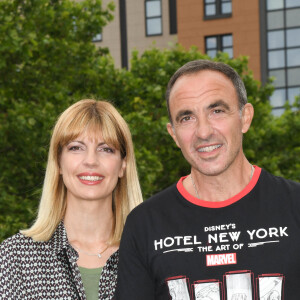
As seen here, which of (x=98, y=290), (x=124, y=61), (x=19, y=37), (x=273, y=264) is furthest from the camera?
(x=124, y=61)

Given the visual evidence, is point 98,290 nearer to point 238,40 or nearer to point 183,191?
point 183,191

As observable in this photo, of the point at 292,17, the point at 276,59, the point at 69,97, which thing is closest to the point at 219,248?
the point at 69,97

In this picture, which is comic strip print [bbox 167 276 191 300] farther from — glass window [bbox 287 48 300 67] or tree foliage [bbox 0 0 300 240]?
glass window [bbox 287 48 300 67]

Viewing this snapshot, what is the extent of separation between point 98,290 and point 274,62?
34.2 meters

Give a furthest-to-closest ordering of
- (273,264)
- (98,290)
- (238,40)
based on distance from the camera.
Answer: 1. (238,40)
2. (98,290)
3. (273,264)

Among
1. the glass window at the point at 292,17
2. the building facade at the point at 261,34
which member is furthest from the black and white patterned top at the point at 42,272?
the glass window at the point at 292,17

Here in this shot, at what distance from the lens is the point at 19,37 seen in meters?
10.8

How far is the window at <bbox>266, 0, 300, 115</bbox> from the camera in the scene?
36.9m

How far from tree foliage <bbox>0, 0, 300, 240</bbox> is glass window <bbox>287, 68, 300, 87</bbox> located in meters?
22.2

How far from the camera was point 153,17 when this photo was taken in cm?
4388

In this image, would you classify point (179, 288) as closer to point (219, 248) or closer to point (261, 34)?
point (219, 248)

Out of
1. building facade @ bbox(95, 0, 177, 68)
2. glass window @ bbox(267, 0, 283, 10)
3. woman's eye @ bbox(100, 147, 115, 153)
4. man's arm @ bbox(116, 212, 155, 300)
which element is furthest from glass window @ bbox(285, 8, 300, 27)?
man's arm @ bbox(116, 212, 155, 300)

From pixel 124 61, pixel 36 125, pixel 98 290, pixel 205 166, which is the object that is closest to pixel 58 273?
pixel 98 290

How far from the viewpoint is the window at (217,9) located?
37.1m
